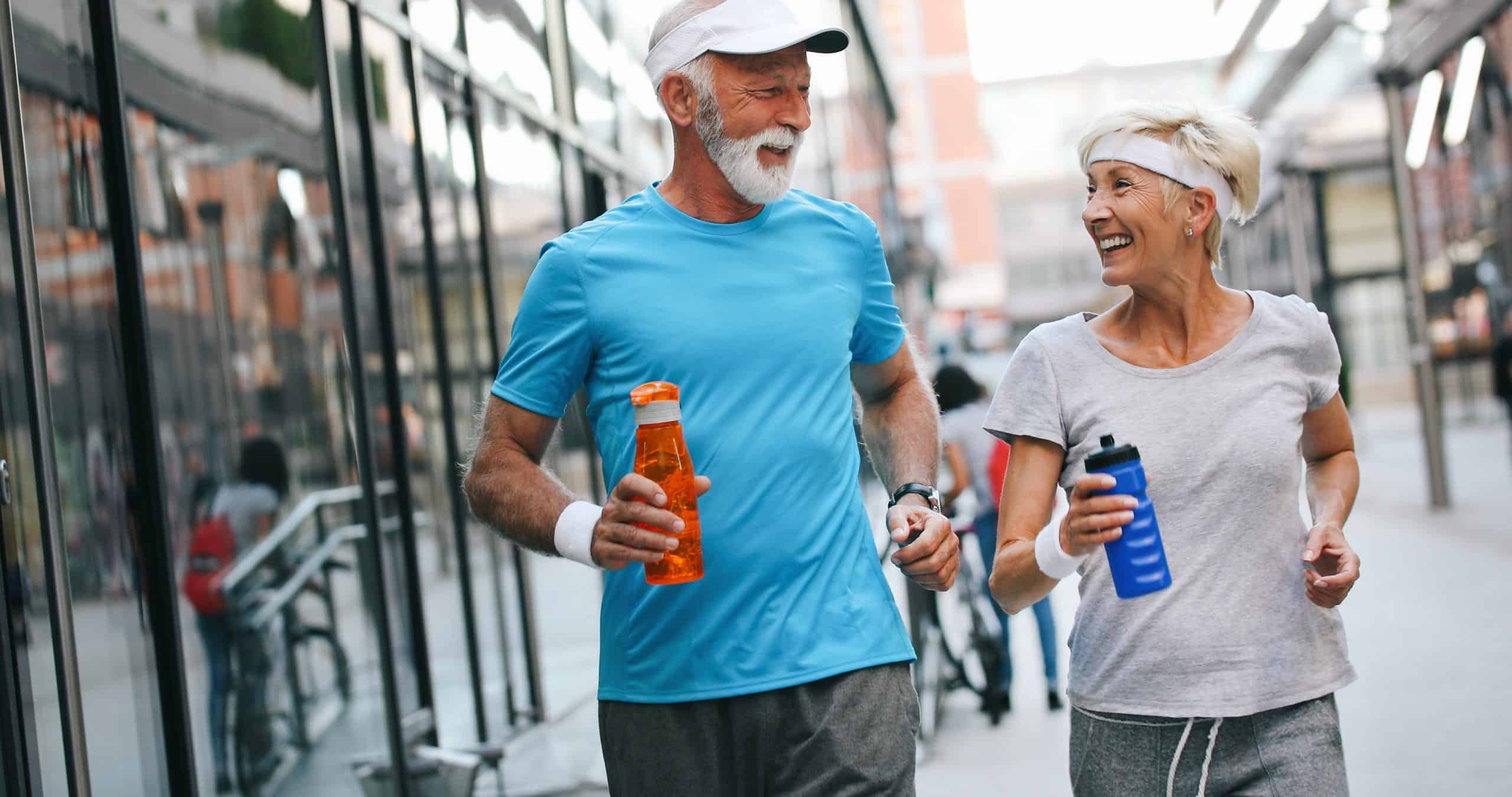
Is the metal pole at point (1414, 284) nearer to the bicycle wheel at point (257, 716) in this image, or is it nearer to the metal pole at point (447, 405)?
the metal pole at point (447, 405)

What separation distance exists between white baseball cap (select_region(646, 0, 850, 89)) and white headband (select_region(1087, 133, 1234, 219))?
19.5 inches

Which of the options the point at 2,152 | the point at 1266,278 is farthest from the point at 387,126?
the point at 1266,278

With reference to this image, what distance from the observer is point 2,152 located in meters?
3.35

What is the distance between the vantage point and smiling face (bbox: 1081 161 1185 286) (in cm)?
273

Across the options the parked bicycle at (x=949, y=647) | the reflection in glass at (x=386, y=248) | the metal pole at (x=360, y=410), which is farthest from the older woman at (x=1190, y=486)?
the parked bicycle at (x=949, y=647)

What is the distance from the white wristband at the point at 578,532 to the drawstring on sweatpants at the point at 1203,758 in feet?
3.28

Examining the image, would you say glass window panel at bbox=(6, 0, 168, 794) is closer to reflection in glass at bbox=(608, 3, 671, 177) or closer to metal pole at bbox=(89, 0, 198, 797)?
metal pole at bbox=(89, 0, 198, 797)

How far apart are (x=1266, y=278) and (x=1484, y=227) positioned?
458 inches

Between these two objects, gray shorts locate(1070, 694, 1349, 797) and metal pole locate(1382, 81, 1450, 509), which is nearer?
gray shorts locate(1070, 694, 1349, 797)

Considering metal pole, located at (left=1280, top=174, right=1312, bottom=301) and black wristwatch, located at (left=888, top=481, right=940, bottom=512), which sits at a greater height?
metal pole, located at (left=1280, top=174, right=1312, bottom=301)

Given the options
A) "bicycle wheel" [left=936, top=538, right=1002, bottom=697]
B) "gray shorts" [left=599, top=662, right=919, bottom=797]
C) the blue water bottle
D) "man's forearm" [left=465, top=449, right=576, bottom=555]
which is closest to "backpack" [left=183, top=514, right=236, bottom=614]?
"man's forearm" [left=465, top=449, right=576, bottom=555]

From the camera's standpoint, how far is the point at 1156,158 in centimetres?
272

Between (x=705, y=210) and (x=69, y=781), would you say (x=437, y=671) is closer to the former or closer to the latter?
(x=69, y=781)

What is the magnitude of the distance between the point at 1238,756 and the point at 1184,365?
0.66 meters
